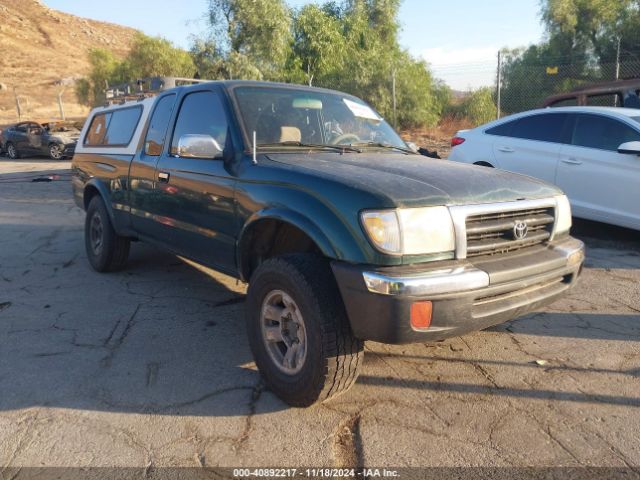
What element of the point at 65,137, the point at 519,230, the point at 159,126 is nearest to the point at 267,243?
the point at 519,230

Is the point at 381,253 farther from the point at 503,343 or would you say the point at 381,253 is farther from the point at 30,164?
the point at 30,164

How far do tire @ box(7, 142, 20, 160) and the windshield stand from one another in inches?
829

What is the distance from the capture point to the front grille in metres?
2.74

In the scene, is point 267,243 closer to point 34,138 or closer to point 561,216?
point 561,216

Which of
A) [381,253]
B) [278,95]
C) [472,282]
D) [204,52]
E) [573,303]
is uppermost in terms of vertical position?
[204,52]

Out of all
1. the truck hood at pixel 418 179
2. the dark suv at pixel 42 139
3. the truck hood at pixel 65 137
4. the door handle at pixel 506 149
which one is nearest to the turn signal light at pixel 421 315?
the truck hood at pixel 418 179

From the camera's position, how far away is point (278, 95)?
3936 millimetres

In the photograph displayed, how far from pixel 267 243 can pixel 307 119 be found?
3.58 feet

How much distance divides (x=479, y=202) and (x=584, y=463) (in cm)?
132

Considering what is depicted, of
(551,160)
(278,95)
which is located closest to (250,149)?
(278,95)

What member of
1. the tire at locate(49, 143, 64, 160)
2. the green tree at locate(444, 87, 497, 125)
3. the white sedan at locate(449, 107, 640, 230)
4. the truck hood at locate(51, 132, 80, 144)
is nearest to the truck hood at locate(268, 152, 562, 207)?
the white sedan at locate(449, 107, 640, 230)

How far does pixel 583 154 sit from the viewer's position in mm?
6270

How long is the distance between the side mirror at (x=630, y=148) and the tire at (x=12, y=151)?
22.0 m

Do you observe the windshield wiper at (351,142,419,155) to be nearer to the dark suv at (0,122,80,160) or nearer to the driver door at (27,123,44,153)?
the dark suv at (0,122,80,160)
